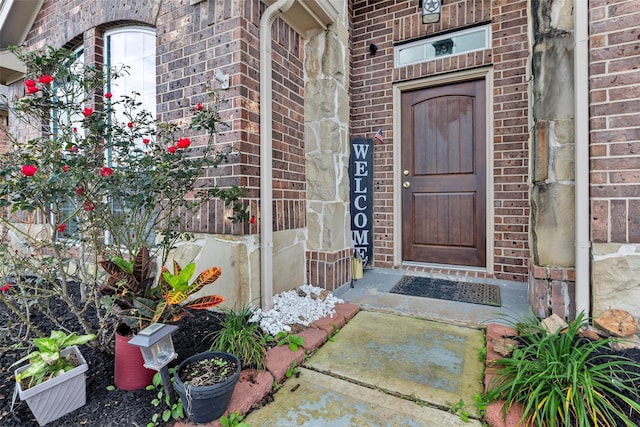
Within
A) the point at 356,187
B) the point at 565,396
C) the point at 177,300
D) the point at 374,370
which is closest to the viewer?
the point at 565,396

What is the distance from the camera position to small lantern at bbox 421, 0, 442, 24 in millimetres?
2801

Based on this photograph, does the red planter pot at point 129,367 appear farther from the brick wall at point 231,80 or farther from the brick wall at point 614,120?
the brick wall at point 614,120

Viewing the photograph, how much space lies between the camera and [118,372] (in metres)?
1.34

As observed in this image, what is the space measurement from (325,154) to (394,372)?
5.29 feet

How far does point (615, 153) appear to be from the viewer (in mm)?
1660

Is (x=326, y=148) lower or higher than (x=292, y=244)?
higher

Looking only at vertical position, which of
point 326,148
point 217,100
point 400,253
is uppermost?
point 217,100

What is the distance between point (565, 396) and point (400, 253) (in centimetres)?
221

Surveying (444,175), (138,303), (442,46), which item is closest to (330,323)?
(138,303)

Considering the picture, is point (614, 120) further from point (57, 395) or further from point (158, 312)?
point (57, 395)

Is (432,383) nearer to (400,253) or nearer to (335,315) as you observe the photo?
(335,315)

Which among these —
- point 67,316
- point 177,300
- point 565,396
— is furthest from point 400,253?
point 67,316

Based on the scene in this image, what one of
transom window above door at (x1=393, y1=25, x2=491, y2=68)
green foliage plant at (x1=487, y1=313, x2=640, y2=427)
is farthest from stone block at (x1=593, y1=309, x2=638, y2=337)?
transom window above door at (x1=393, y1=25, x2=491, y2=68)

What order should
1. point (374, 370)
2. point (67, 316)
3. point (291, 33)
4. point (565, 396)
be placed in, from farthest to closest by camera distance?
point (291, 33) < point (67, 316) < point (374, 370) < point (565, 396)
